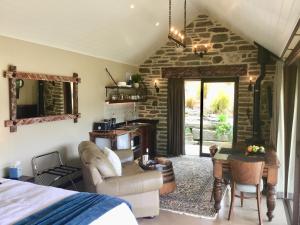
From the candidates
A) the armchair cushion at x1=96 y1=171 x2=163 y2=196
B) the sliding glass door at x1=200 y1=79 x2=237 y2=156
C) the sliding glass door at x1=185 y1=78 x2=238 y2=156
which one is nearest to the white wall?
the armchair cushion at x1=96 y1=171 x2=163 y2=196

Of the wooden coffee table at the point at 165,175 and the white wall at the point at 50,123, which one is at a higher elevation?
the white wall at the point at 50,123

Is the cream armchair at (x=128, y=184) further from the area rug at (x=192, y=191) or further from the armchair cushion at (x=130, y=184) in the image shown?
the area rug at (x=192, y=191)

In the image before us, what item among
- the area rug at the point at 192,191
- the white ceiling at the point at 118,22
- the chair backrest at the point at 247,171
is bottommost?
the area rug at the point at 192,191

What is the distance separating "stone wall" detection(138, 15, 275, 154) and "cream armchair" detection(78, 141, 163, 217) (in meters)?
4.03

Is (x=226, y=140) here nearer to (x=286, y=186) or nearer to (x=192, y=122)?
(x=192, y=122)

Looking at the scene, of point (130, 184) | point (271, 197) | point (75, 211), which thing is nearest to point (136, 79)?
point (130, 184)

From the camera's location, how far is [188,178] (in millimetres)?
5383

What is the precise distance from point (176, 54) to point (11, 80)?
15.3 feet

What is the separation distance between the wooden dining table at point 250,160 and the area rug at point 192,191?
30cm

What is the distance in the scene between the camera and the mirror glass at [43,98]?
4.01 metres

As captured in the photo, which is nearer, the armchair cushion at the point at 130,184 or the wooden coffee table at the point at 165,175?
the armchair cushion at the point at 130,184

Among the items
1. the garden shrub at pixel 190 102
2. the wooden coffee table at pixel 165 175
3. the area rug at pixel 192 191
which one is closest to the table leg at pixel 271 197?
the area rug at pixel 192 191

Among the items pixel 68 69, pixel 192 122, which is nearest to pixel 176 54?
pixel 192 122

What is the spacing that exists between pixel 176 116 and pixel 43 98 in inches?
154
